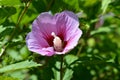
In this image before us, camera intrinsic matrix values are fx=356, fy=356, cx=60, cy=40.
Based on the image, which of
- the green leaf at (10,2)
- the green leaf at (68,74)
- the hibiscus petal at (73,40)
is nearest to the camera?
the hibiscus petal at (73,40)

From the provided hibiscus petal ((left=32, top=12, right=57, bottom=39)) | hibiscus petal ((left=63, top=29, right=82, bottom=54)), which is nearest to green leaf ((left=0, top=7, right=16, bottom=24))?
hibiscus petal ((left=32, top=12, right=57, bottom=39))

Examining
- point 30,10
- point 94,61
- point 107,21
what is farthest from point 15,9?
point 107,21

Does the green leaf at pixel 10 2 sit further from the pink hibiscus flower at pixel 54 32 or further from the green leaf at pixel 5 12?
the pink hibiscus flower at pixel 54 32

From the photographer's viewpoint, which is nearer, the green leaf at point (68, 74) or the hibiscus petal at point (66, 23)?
the hibiscus petal at point (66, 23)

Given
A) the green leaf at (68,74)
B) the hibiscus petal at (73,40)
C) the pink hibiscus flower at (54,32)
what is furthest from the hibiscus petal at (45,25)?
the green leaf at (68,74)

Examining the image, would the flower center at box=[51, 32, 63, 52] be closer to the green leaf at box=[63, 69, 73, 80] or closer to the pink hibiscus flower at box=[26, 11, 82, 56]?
the pink hibiscus flower at box=[26, 11, 82, 56]

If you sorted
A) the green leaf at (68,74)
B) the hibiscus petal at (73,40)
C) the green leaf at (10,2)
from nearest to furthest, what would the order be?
the hibiscus petal at (73,40) → the green leaf at (10,2) → the green leaf at (68,74)

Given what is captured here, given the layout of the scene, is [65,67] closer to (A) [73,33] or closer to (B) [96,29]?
(A) [73,33]

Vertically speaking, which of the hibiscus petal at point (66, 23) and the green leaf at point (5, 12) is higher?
the green leaf at point (5, 12)
